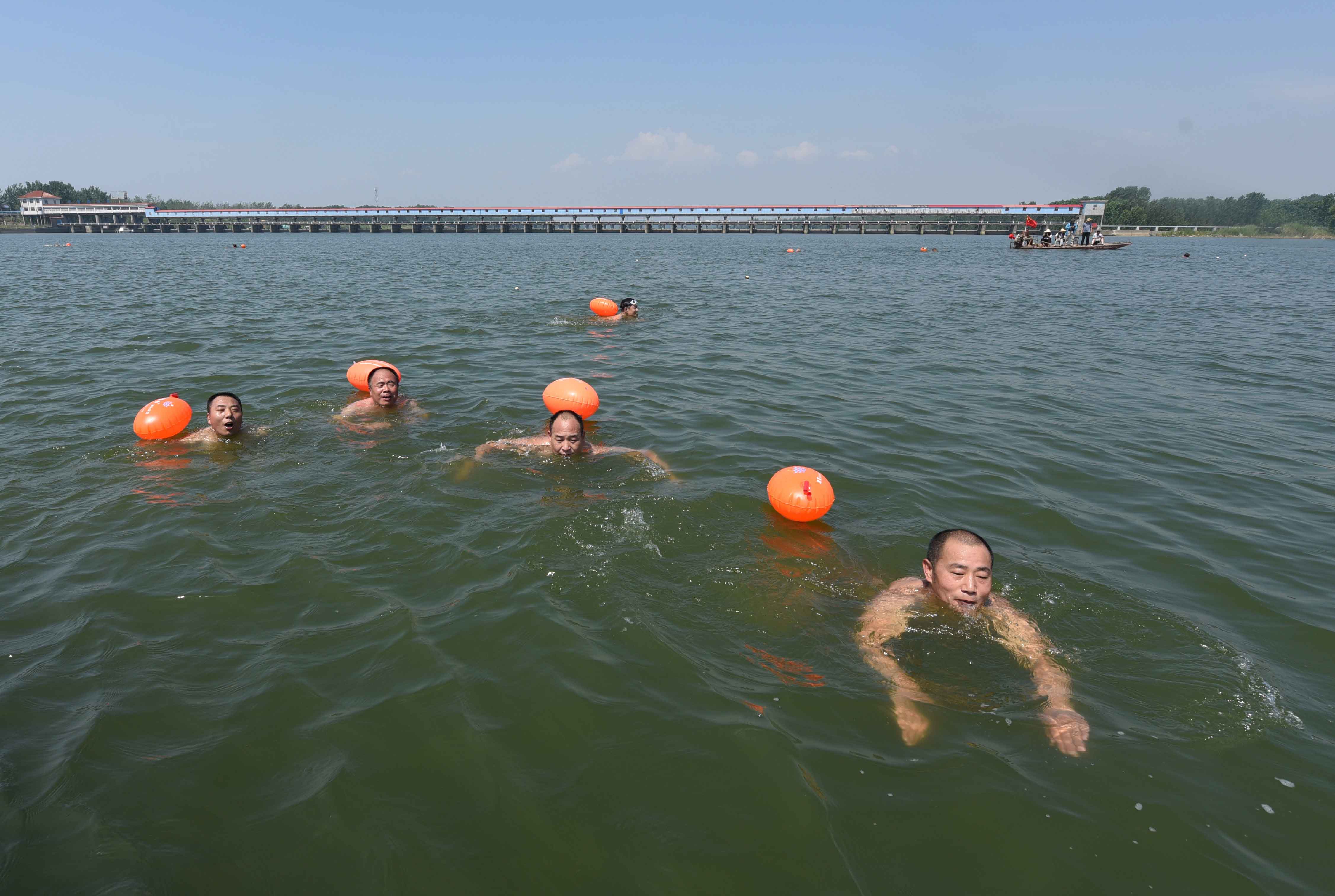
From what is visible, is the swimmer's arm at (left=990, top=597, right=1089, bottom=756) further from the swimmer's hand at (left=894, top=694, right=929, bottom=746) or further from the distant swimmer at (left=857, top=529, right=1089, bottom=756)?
the swimmer's hand at (left=894, top=694, right=929, bottom=746)

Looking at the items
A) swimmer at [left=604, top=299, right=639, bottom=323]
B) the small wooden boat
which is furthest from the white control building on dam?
swimmer at [left=604, top=299, right=639, bottom=323]

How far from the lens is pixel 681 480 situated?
8266 millimetres

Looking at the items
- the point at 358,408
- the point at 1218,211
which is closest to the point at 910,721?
the point at 358,408

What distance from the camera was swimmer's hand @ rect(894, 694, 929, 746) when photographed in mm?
4242

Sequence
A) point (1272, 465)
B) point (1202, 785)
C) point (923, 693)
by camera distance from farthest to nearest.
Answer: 1. point (1272, 465)
2. point (923, 693)
3. point (1202, 785)

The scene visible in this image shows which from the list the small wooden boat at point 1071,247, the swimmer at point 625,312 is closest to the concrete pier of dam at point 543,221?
the small wooden boat at point 1071,247

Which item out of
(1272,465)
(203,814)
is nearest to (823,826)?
(203,814)

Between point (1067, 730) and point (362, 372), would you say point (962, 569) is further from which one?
point (362, 372)

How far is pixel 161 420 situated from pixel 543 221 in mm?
123209

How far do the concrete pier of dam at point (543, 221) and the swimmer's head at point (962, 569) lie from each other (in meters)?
115

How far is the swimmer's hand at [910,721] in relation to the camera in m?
4.24

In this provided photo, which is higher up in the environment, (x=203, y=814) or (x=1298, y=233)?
(x=1298, y=233)

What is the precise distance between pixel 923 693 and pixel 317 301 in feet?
83.0

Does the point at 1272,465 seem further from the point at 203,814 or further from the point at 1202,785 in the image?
the point at 203,814
